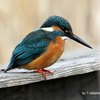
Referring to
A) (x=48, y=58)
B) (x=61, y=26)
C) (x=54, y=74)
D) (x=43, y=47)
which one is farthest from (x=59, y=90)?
(x=61, y=26)

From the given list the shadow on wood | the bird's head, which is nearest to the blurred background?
the bird's head

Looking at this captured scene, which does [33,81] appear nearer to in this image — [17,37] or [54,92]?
[54,92]

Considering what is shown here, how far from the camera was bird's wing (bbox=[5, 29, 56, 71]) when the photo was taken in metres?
2.58

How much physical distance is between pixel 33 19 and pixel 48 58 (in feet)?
5.80

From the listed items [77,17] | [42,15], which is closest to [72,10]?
[77,17]

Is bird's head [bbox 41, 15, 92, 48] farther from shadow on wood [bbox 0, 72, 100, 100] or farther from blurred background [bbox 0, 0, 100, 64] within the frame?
blurred background [bbox 0, 0, 100, 64]

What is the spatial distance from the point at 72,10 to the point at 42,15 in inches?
20.0

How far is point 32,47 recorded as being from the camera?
2662 millimetres

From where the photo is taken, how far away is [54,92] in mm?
2256

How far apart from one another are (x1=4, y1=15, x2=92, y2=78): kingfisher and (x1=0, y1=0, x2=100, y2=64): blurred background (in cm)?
133

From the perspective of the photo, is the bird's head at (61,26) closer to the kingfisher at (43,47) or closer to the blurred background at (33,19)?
the kingfisher at (43,47)

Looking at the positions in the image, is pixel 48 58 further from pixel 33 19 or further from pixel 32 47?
pixel 33 19

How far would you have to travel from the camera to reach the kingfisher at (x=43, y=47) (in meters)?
2.55

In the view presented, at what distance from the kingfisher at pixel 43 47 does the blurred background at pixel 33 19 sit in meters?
1.33
